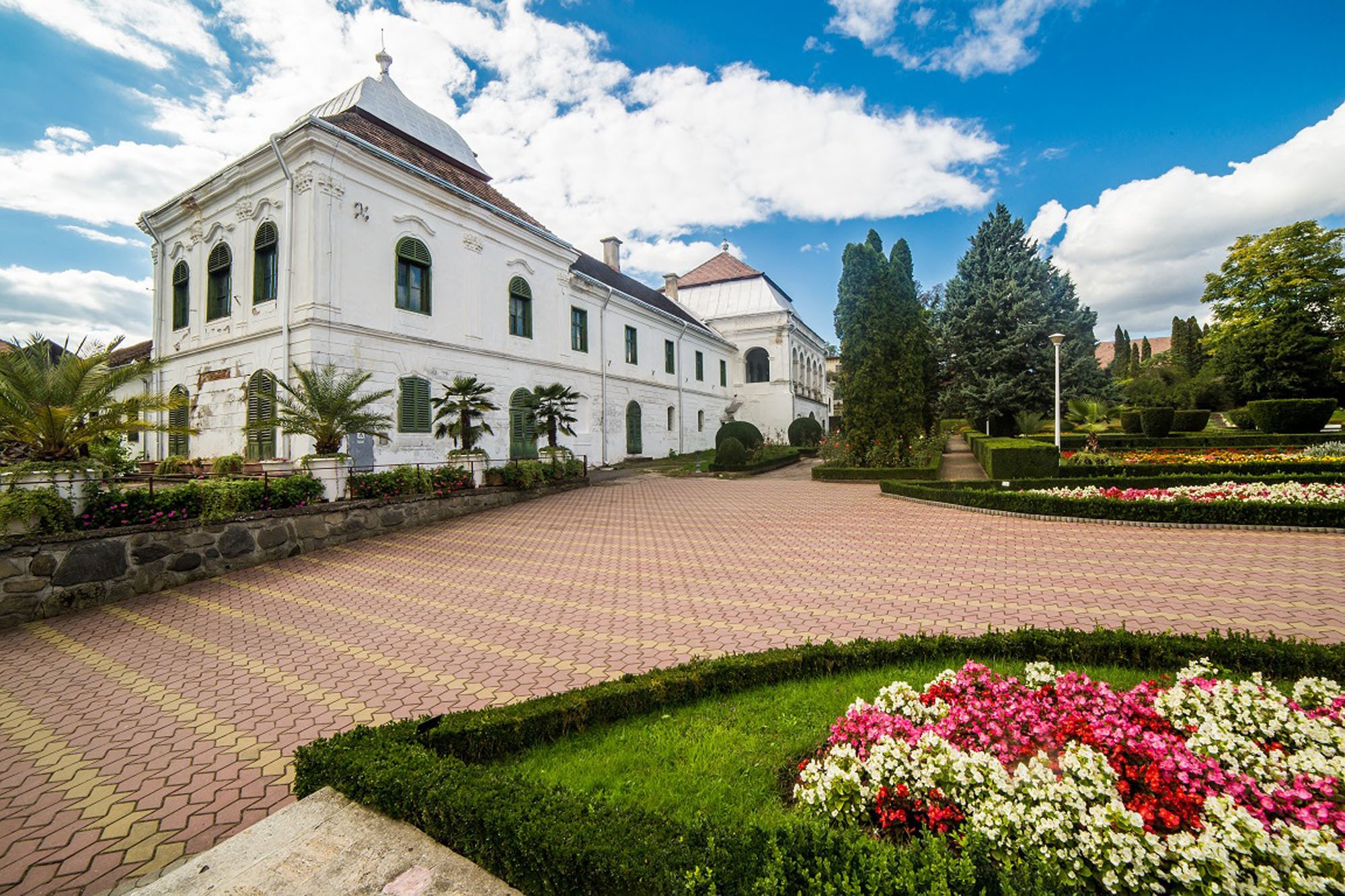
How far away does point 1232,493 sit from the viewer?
33.8 feet

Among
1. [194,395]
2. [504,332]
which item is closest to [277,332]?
[194,395]

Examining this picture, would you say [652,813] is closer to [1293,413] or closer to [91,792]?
[91,792]

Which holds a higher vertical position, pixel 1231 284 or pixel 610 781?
pixel 1231 284

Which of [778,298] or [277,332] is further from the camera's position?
[778,298]

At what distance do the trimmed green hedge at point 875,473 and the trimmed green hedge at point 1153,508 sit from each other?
399cm

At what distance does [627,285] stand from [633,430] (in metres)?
8.92

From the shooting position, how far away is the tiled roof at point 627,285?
27188mm

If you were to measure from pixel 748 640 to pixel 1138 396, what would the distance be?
4519 cm

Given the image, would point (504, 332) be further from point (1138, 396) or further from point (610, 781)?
point (1138, 396)

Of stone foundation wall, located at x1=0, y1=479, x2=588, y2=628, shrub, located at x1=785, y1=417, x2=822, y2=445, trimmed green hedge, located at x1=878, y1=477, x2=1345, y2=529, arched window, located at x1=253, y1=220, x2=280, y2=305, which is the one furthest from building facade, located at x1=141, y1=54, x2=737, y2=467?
shrub, located at x1=785, y1=417, x2=822, y2=445

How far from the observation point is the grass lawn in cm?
281

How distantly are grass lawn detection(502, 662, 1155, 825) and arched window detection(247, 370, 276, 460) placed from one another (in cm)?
1460

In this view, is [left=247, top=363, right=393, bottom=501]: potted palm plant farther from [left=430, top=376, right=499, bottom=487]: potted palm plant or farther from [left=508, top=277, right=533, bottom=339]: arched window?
[left=508, top=277, right=533, bottom=339]: arched window

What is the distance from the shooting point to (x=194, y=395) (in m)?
16.3
